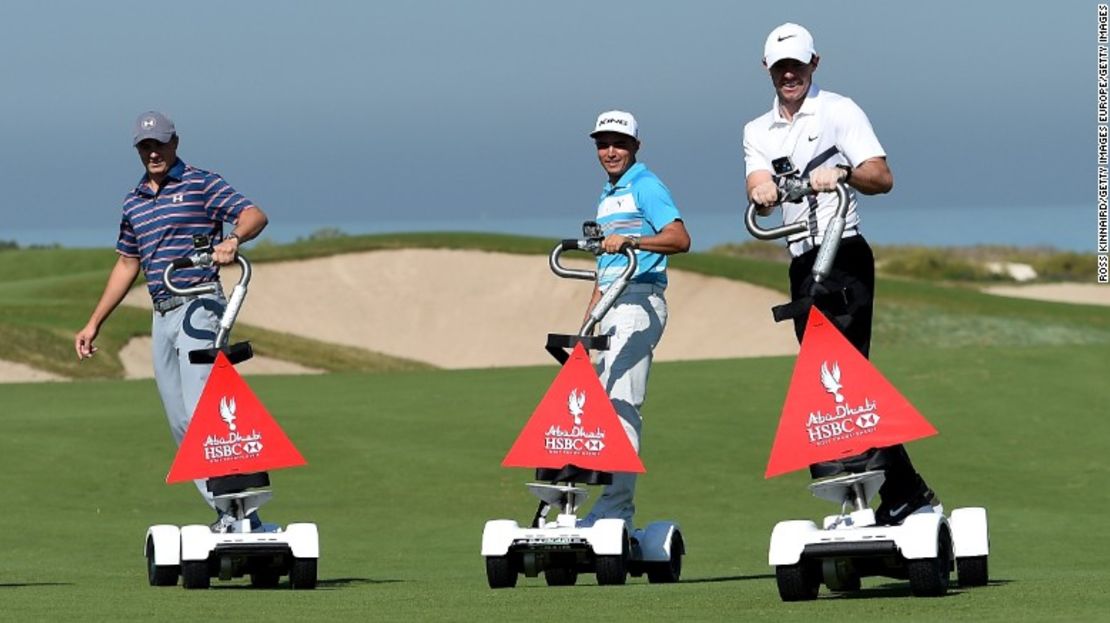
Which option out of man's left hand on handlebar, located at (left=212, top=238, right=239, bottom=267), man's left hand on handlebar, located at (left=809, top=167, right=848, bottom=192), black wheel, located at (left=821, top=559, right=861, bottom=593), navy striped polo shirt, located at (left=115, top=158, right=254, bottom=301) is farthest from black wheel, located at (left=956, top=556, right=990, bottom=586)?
navy striped polo shirt, located at (left=115, top=158, right=254, bottom=301)

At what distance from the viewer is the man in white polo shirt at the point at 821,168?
8492 millimetres

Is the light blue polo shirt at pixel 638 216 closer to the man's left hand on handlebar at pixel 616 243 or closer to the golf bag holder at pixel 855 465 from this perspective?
the man's left hand on handlebar at pixel 616 243

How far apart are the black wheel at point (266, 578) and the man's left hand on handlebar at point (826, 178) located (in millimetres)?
3432

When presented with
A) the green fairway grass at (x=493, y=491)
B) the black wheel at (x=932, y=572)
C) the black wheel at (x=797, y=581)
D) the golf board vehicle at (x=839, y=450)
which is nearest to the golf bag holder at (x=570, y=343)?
the green fairway grass at (x=493, y=491)

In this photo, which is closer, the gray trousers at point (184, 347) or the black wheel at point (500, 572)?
the black wheel at point (500, 572)

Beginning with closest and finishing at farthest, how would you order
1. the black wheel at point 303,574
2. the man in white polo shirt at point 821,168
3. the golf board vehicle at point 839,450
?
the golf board vehicle at point 839,450
the man in white polo shirt at point 821,168
the black wheel at point 303,574

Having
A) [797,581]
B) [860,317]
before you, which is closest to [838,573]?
[797,581]

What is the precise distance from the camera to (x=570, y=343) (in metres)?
10.0

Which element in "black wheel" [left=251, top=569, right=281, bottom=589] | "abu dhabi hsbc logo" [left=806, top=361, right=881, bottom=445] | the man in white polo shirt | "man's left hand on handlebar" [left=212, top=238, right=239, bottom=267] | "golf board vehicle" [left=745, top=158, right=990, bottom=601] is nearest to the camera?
"golf board vehicle" [left=745, top=158, right=990, bottom=601]

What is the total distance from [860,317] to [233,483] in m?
3.30

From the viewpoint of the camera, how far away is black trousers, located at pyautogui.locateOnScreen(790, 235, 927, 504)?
331 inches

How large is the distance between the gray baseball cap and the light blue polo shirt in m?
2.18

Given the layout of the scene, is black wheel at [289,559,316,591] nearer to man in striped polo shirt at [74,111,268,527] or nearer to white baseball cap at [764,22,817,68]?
man in striped polo shirt at [74,111,268,527]

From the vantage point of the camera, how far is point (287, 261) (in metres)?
46.8
